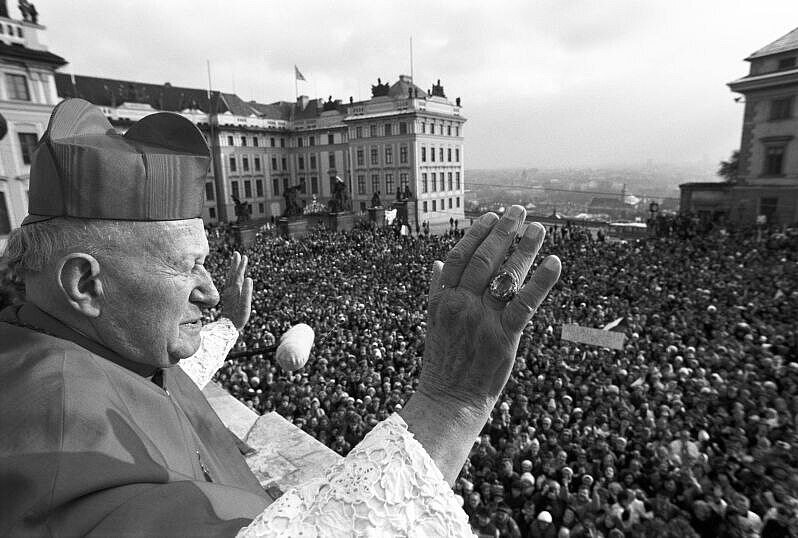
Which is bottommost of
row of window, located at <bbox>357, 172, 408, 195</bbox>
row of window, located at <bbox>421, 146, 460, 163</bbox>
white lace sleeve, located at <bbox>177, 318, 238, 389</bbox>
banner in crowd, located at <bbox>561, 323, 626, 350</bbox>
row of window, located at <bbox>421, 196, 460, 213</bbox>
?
banner in crowd, located at <bbox>561, 323, 626, 350</bbox>

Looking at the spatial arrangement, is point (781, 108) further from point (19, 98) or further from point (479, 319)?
point (19, 98)

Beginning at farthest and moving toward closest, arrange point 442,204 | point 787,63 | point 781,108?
point 442,204 < point 781,108 < point 787,63

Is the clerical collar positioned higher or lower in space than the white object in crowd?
higher

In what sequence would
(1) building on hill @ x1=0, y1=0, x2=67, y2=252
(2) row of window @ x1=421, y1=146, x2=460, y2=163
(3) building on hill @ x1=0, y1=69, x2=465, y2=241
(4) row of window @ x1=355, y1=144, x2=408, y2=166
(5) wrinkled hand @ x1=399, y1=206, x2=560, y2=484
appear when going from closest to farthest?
(5) wrinkled hand @ x1=399, y1=206, x2=560, y2=484 → (1) building on hill @ x1=0, y1=0, x2=67, y2=252 → (3) building on hill @ x1=0, y1=69, x2=465, y2=241 → (4) row of window @ x1=355, y1=144, x2=408, y2=166 → (2) row of window @ x1=421, y1=146, x2=460, y2=163

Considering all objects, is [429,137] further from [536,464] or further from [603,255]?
[536,464]

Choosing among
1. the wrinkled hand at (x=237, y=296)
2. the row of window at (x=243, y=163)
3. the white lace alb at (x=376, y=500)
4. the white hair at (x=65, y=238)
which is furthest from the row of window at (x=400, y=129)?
the white lace alb at (x=376, y=500)

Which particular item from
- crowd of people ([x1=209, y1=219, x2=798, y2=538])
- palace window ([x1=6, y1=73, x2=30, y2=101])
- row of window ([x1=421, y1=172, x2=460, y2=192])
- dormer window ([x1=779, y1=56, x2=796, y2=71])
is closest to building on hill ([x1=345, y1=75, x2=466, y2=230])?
row of window ([x1=421, y1=172, x2=460, y2=192])

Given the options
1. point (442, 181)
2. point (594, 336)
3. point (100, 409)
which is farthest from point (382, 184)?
point (100, 409)

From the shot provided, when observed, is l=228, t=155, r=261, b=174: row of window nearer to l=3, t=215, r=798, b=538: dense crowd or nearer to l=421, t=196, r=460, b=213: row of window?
l=421, t=196, r=460, b=213: row of window
